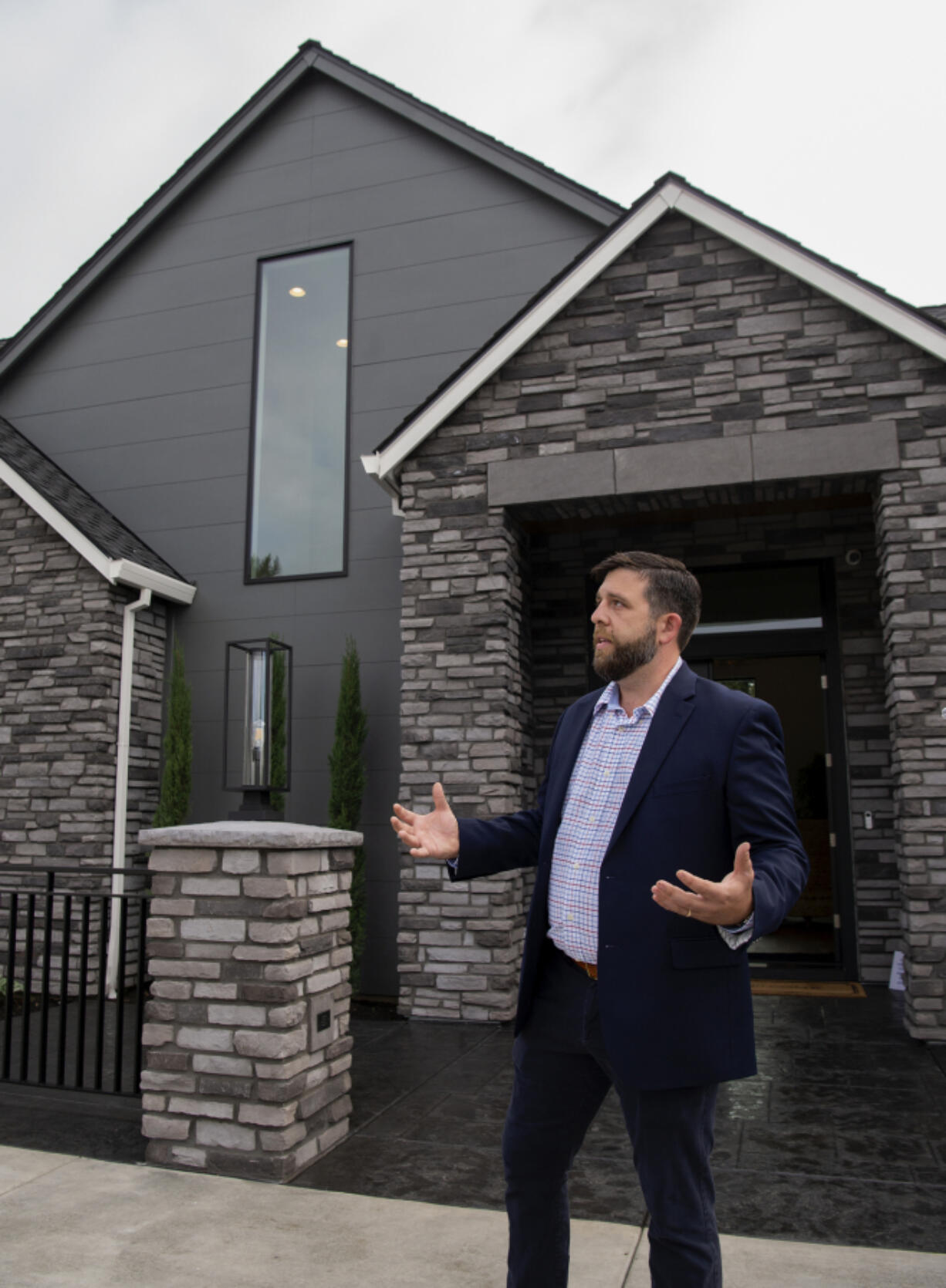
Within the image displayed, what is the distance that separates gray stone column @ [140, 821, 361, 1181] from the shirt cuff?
7.14 ft

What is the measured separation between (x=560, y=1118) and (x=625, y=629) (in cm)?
112

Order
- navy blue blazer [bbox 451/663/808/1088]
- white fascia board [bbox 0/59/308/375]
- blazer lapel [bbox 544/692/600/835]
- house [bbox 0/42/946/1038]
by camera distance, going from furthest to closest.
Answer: white fascia board [bbox 0/59/308/375] < house [bbox 0/42/946/1038] < blazer lapel [bbox 544/692/600/835] < navy blue blazer [bbox 451/663/808/1088]

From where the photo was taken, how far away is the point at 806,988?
7.04 m

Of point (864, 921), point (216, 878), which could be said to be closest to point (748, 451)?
point (864, 921)

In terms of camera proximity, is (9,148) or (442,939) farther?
(9,148)

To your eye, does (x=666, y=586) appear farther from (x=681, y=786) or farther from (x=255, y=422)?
(x=255, y=422)

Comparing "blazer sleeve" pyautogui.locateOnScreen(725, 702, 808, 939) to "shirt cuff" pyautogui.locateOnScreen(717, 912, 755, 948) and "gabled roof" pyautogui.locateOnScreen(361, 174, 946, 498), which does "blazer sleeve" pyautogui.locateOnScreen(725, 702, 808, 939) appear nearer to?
"shirt cuff" pyautogui.locateOnScreen(717, 912, 755, 948)

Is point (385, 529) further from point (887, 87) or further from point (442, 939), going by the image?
point (887, 87)

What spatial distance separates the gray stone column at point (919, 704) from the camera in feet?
18.3

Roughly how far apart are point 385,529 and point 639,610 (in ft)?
18.7

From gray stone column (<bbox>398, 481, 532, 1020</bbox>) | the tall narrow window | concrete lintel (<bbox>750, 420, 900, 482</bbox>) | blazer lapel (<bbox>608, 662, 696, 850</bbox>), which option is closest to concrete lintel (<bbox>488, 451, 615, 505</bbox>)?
gray stone column (<bbox>398, 481, 532, 1020</bbox>)

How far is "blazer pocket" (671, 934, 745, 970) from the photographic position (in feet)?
6.66

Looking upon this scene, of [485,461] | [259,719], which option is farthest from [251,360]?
[259,719]

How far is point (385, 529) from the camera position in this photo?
25.8ft
